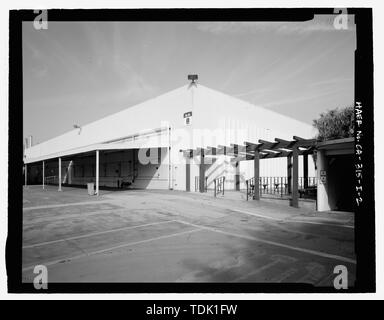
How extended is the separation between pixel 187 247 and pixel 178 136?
13327 millimetres

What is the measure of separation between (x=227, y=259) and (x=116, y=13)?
3.59 meters

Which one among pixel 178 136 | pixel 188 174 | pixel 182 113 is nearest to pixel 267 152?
pixel 188 174

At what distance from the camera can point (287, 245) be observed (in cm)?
458

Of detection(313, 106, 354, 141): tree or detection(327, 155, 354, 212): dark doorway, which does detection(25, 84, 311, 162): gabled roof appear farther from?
detection(327, 155, 354, 212): dark doorway

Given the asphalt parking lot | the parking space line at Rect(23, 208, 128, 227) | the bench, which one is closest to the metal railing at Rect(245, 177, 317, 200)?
the bench

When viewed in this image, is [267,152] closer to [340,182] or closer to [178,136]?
[340,182]

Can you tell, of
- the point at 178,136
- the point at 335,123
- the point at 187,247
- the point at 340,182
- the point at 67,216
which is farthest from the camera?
the point at 335,123

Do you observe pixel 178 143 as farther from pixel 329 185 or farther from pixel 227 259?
pixel 227 259

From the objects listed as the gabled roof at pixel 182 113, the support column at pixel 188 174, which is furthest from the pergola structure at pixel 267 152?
the gabled roof at pixel 182 113

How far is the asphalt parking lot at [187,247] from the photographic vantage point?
3223mm

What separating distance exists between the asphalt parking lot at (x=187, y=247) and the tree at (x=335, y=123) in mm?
14099

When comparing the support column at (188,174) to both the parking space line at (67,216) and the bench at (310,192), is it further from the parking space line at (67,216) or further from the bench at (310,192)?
the parking space line at (67,216)

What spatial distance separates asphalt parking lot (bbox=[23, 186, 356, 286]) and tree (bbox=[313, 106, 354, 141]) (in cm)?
1410

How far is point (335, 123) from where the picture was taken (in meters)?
20.2
